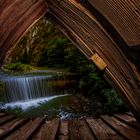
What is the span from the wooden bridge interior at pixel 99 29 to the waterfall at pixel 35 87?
377 inches

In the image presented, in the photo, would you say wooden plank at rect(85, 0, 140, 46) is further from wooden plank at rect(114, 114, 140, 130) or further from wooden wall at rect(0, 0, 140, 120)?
wooden plank at rect(114, 114, 140, 130)

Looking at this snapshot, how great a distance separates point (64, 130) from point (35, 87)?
8.99 m

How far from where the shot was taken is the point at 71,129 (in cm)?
423

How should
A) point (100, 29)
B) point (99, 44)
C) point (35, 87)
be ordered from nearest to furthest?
point (100, 29), point (99, 44), point (35, 87)

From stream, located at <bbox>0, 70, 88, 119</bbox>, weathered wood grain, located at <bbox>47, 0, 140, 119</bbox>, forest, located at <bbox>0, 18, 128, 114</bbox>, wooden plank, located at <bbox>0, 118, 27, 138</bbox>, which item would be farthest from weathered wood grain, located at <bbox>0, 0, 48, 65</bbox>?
stream, located at <bbox>0, 70, 88, 119</bbox>

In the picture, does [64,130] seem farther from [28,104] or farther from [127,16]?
[28,104]

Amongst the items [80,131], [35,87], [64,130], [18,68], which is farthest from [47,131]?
[18,68]

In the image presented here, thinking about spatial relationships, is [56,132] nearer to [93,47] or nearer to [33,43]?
[93,47]

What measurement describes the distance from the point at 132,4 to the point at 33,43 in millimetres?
21266

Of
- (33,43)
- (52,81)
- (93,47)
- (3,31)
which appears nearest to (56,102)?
(52,81)

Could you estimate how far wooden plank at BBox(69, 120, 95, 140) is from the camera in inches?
148

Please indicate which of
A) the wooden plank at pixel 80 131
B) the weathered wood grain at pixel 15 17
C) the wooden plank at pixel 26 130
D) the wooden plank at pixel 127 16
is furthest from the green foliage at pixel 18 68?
the wooden plank at pixel 127 16

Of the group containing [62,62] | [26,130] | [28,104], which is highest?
[62,62]

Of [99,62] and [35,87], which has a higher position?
[35,87]
